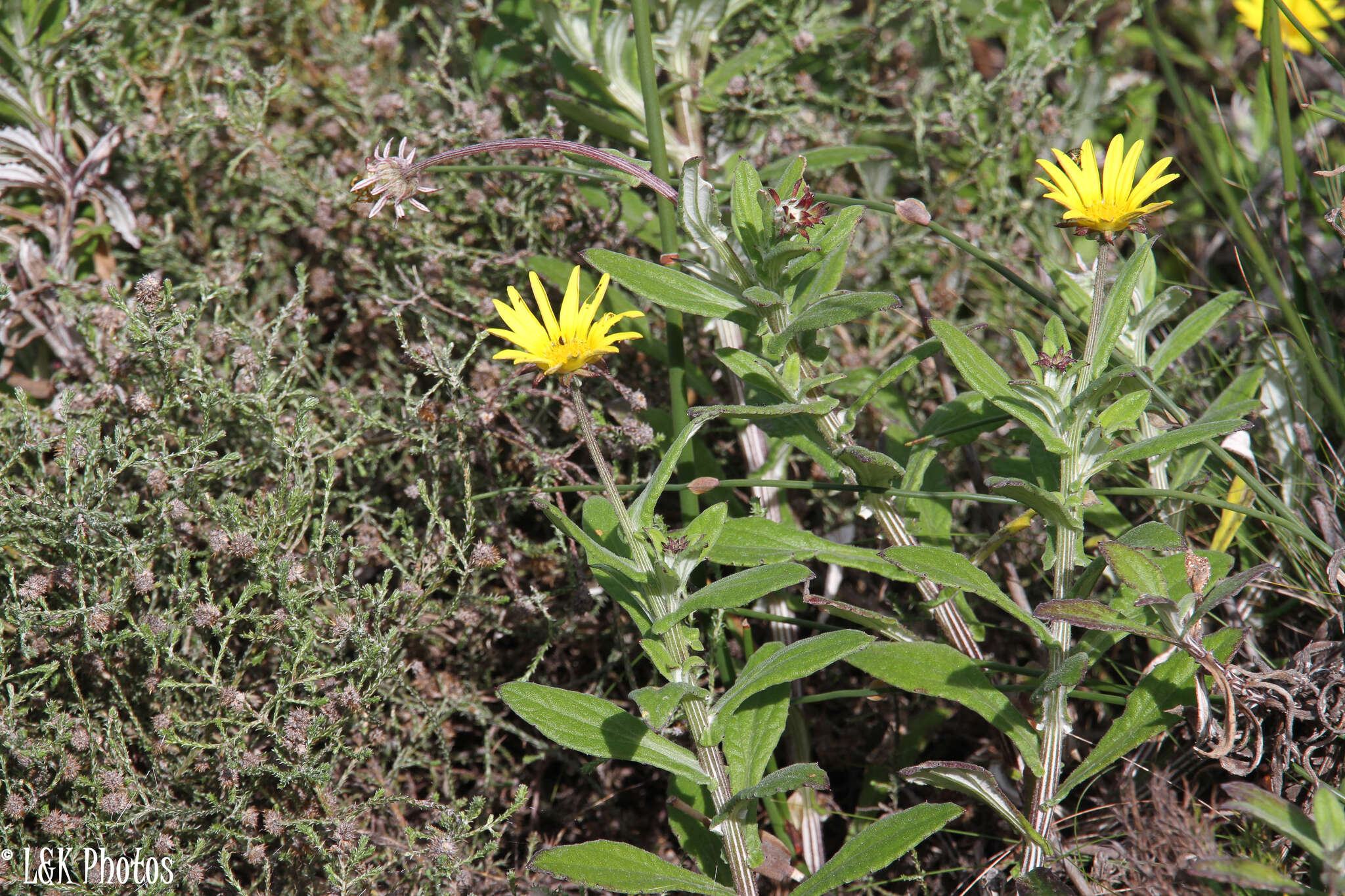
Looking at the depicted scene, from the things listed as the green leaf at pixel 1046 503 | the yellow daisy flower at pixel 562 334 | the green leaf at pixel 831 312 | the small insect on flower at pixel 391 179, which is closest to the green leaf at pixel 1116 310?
the green leaf at pixel 1046 503

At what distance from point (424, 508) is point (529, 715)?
2.75 feet

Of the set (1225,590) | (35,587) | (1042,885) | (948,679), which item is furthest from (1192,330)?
(35,587)

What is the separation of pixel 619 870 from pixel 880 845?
46cm

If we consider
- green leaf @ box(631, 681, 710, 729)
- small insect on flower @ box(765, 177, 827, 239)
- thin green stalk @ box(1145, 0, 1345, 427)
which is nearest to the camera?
green leaf @ box(631, 681, 710, 729)

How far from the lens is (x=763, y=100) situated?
2.99m

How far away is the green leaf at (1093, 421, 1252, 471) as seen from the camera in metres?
1.66

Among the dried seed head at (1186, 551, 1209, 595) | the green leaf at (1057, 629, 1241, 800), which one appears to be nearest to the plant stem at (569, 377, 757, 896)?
the green leaf at (1057, 629, 1241, 800)

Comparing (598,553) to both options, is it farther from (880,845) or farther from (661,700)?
(880,845)

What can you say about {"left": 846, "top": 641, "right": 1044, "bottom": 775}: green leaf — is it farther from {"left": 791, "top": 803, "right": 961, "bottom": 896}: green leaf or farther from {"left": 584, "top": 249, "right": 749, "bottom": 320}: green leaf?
{"left": 584, "top": 249, "right": 749, "bottom": 320}: green leaf

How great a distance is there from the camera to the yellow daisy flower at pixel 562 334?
64.0 inches

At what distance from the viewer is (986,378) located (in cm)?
178

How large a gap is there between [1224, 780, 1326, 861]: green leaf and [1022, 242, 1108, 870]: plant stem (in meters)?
0.29

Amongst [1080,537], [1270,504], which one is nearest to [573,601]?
[1080,537]

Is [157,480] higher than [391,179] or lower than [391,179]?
lower
